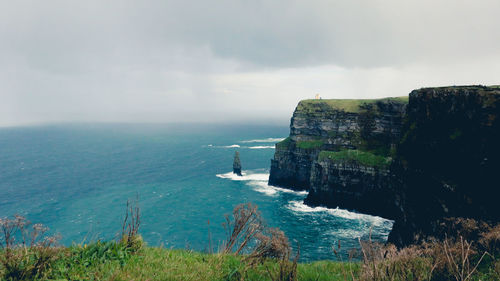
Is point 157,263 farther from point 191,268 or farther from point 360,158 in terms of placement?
point 360,158

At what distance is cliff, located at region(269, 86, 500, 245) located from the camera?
26.4 m

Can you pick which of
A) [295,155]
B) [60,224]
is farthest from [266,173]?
[60,224]

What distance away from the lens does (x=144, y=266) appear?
26.6 feet

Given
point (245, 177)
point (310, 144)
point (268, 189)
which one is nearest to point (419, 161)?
point (310, 144)

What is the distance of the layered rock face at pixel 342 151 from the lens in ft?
179

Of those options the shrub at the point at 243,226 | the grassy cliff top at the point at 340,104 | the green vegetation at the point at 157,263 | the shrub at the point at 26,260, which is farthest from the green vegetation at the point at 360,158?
the shrub at the point at 26,260

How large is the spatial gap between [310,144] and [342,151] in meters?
11.6

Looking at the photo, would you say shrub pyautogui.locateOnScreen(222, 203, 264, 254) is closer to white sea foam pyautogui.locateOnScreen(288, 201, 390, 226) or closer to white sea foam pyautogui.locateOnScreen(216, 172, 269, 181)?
white sea foam pyautogui.locateOnScreen(288, 201, 390, 226)

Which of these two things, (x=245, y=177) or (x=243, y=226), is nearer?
(x=243, y=226)

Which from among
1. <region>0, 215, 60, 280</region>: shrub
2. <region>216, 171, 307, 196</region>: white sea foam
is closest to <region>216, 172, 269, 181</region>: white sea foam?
<region>216, 171, 307, 196</region>: white sea foam

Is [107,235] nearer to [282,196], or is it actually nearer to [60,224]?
[60,224]

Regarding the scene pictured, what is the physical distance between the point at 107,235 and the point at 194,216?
15616 millimetres

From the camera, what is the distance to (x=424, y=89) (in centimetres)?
3528

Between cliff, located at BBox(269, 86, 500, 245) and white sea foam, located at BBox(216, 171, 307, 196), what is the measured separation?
12.0m
